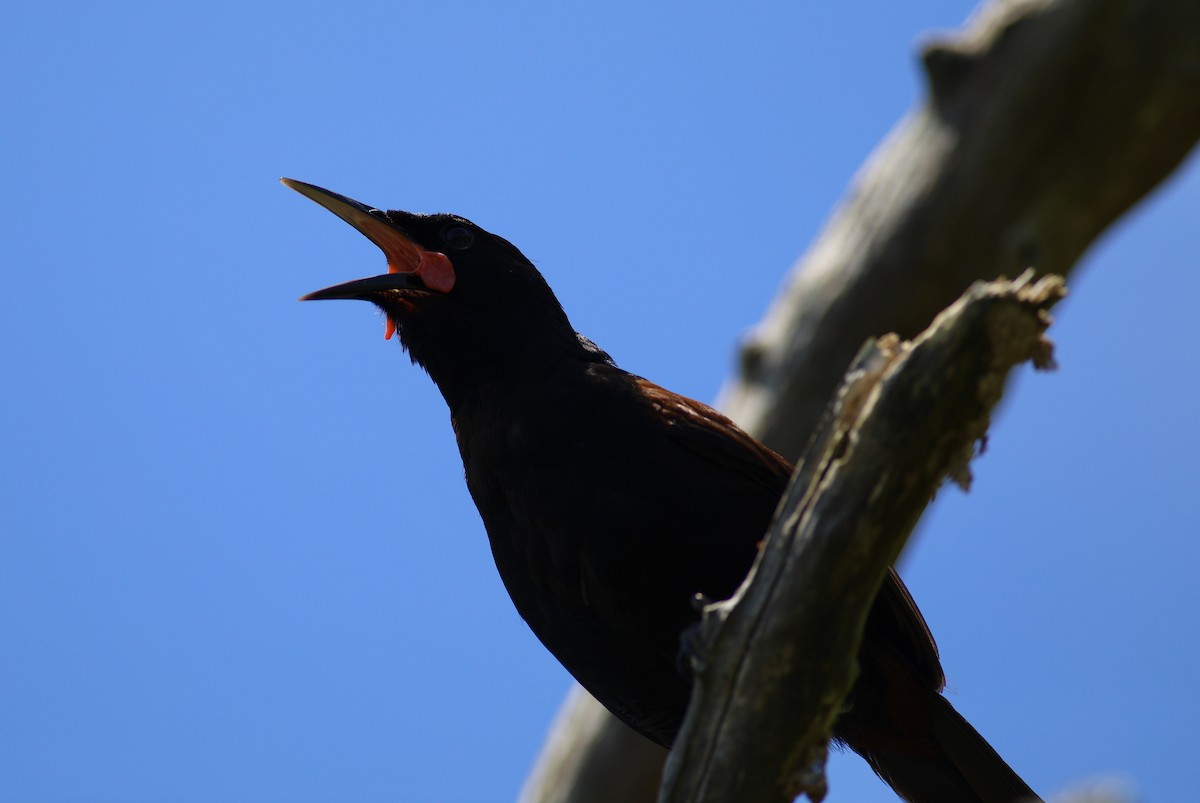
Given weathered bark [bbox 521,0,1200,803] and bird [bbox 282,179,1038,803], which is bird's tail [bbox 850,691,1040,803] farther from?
weathered bark [bbox 521,0,1200,803]

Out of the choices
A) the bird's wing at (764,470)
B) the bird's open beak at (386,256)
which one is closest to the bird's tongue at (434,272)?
the bird's open beak at (386,256)

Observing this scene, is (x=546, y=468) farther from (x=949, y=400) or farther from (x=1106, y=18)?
(x=1106, y=18)

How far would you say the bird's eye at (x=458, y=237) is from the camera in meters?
4.61

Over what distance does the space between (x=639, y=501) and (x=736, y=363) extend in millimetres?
2743

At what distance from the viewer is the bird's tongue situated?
4496 mm

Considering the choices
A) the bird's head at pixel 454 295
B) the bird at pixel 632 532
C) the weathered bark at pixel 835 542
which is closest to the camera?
the weathered bark at pixel 835 542

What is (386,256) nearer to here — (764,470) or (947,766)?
(764,470)

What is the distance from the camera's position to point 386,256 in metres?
4.74

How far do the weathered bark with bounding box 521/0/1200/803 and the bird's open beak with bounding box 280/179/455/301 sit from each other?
2.11 meters

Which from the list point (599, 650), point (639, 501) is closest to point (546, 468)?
point (639, 501)

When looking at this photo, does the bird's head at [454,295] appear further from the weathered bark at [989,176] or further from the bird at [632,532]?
the weathered bark at [989,176]

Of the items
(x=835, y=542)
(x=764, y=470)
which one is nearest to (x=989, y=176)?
(x=764, y=470)

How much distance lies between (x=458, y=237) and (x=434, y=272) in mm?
182

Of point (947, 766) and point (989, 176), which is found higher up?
point (989, 176)
